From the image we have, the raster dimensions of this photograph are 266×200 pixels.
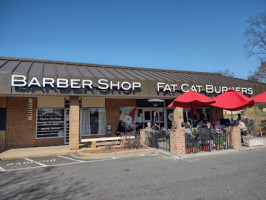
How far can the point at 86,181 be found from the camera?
19.2 ft

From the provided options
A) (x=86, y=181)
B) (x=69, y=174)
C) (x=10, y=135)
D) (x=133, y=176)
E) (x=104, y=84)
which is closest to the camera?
(x=86, y=181)

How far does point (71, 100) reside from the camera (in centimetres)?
1148

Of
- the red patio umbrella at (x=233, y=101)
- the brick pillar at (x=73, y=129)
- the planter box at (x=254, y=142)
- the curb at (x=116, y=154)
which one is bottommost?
the curb at (x=116, y=154)

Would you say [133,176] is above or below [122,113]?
below

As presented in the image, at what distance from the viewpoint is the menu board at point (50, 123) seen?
13.6 meters

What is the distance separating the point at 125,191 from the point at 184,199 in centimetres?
145

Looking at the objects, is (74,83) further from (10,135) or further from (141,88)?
(10,135)

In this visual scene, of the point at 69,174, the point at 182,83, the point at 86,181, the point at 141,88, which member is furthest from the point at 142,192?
the point at 182,83

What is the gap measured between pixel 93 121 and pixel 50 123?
300 cm

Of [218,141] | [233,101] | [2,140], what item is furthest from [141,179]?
[2,140]

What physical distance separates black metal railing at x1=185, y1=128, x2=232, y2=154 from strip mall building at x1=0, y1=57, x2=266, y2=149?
412cm

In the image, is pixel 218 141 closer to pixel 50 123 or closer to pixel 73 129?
pixel 73 129

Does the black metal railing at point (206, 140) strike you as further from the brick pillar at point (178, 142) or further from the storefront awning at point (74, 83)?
the storefront awning at point (74, 83)

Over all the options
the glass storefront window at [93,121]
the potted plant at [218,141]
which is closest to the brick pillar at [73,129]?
the glass storefront window at [93,121]
